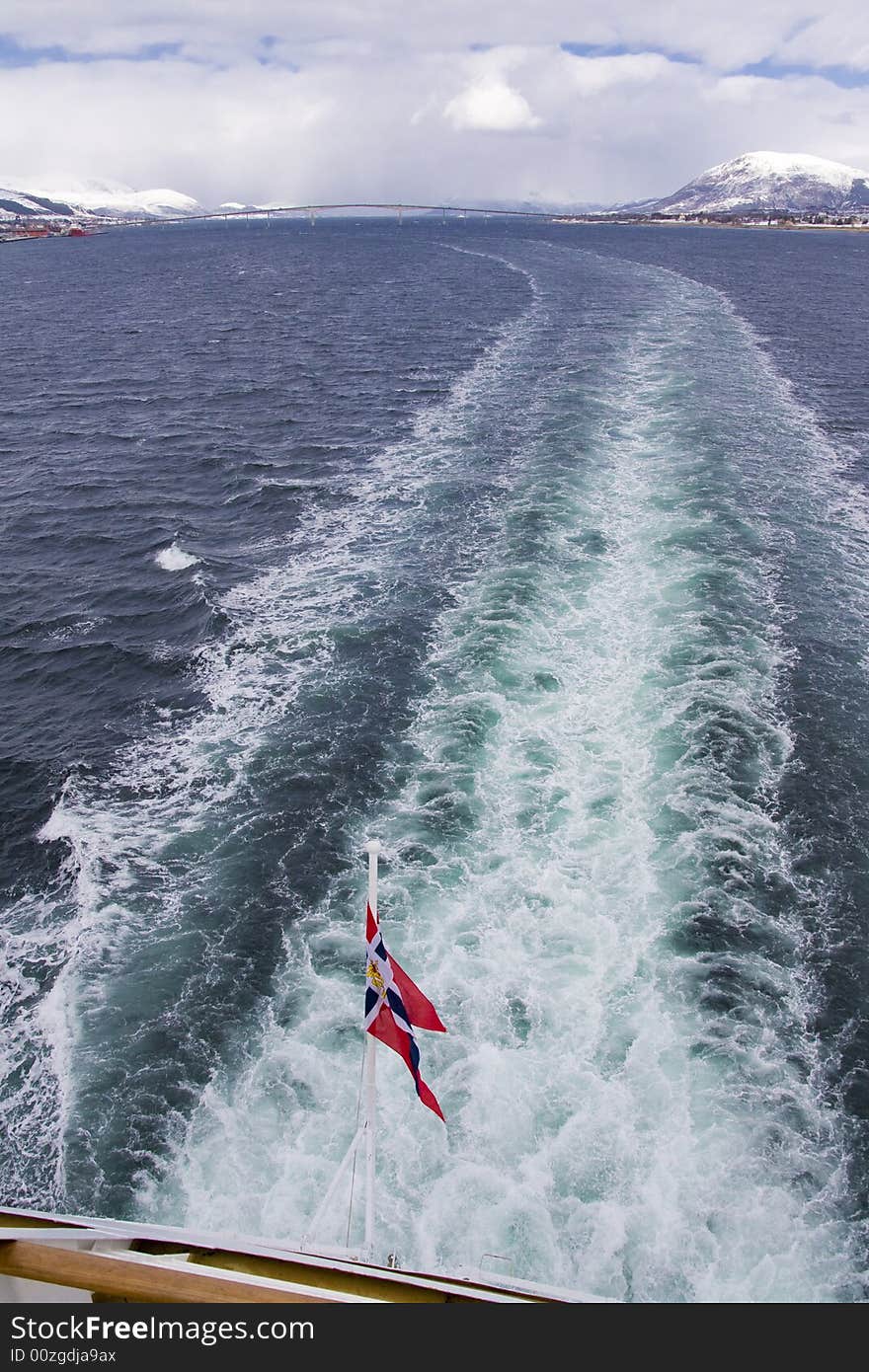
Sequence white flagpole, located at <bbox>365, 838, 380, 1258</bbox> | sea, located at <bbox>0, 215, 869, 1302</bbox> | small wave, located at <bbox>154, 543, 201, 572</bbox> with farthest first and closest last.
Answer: small wave, located at <bbox>154, 543, 201, 572</bbox> → sea, located at <bbox>0, 215, 869, 1302</bbox> → white flagpole, located at <bbox>365, 838, 380, 1258</bbox>

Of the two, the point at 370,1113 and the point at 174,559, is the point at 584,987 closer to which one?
the point at 370,1113

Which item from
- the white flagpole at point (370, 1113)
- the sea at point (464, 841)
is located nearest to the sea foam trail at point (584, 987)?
the sea at point (464, 841)

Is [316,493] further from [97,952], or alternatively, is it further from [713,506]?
[97,952]

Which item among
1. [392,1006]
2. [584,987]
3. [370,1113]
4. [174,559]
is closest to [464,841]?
[584,987]

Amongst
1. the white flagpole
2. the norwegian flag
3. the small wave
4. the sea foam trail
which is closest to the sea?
the sea foam trail

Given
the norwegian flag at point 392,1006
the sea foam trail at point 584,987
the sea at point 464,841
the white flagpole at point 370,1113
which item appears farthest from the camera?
the sea at point 464,841

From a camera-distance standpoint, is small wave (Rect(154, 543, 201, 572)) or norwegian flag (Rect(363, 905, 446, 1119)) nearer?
norwegian flag (Rect(363, 905, 446, 1119))

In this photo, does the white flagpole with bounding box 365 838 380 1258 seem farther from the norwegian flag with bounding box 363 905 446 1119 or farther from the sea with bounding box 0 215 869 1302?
the sea with bounding box 0 215 869 1302

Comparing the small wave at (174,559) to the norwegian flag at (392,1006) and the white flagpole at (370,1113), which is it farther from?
the norwegian flag at (392,1006)
